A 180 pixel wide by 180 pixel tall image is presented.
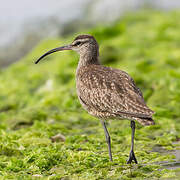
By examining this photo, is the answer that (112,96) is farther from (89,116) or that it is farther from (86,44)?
(89,116)

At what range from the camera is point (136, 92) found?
532 centimetres

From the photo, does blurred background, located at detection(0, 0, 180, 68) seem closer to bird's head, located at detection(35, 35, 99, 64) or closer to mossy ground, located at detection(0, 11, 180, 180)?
mossy ground, located at detection(0, 11, 180, 180)

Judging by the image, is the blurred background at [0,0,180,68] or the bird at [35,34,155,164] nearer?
the bird at [35,34,155,164]

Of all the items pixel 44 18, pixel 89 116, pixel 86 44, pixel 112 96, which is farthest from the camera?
pixel 44 18

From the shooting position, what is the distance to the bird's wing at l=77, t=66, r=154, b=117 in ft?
16.5

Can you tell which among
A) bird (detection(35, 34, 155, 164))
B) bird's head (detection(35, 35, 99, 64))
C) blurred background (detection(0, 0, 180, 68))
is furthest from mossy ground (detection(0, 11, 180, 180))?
bird's head (detection(35, 35, 99, 64))

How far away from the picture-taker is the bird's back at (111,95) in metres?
4.98

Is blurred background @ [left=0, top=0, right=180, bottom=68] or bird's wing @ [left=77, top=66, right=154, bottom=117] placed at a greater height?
blurred background @ [left=0, top=0, right=180, bottom=68]

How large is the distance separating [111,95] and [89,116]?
2.90 metres

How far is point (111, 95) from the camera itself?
5.30m

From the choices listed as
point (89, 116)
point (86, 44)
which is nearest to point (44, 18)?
point (89, 116)

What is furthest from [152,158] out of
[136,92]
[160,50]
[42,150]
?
[160,50]

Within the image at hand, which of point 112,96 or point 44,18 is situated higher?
point 44,18

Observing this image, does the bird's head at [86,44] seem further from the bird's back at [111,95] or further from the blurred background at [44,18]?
the blurred background at [44,18]
